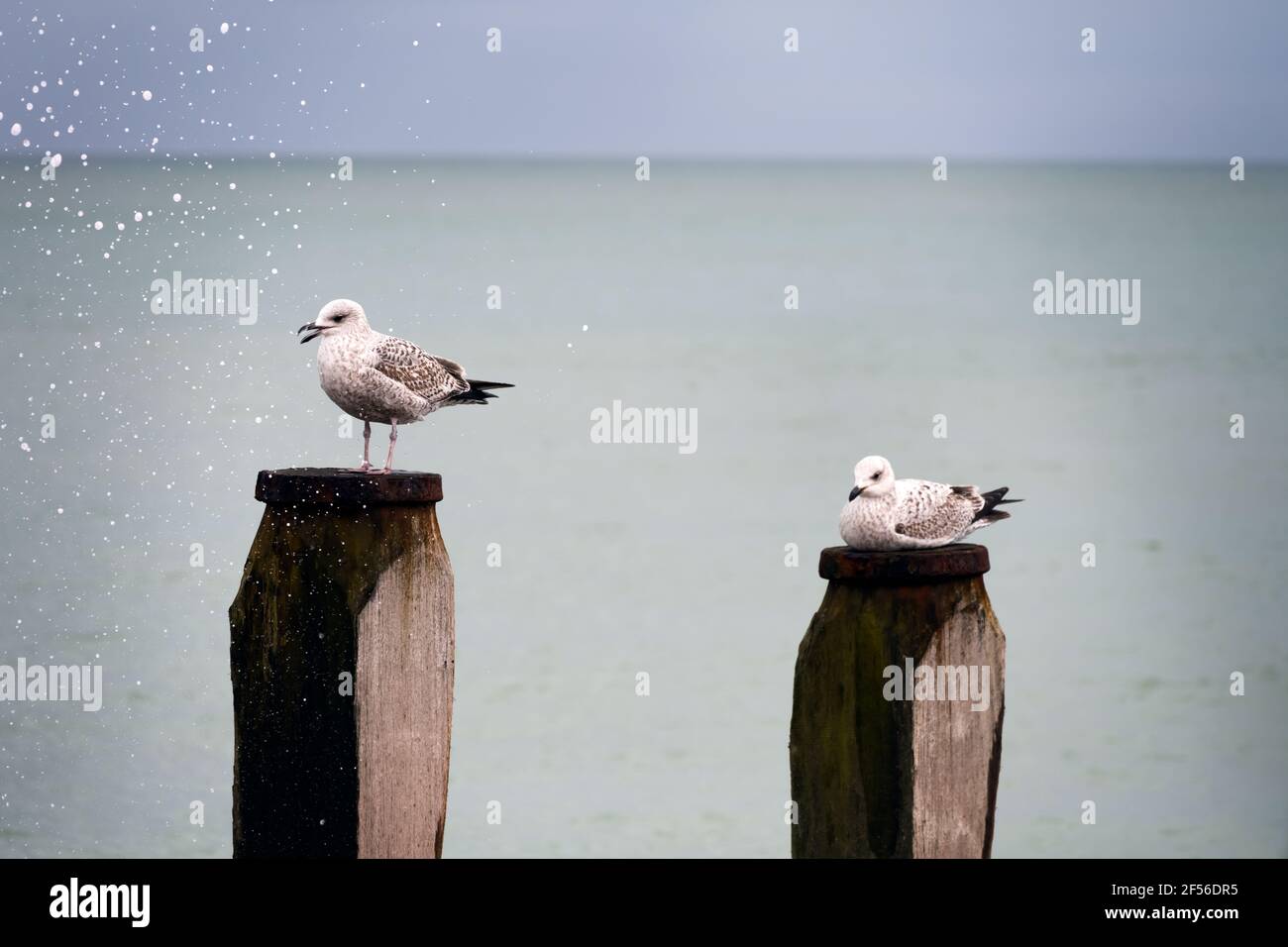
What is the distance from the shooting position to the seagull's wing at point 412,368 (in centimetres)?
644

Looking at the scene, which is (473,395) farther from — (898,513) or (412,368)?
(898,513)

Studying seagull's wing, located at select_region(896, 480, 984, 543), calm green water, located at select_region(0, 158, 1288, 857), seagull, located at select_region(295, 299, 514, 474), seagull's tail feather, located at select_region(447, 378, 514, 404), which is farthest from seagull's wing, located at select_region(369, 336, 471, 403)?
calm green water, located at select_region(0, 158, 1288, 857)

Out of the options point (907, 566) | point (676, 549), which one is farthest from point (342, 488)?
point (676, 549)

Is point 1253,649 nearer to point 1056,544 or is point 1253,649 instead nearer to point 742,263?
point 1056,544

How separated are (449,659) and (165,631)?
27.9 feet

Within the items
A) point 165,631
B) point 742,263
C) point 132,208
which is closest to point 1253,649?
point 165,631

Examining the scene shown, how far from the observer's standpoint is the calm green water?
1102 centimetres

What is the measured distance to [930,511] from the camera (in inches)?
235

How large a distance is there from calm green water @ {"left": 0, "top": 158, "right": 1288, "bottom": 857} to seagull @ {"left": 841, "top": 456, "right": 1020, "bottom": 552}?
15.5 feet

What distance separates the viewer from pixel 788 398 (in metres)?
29.8

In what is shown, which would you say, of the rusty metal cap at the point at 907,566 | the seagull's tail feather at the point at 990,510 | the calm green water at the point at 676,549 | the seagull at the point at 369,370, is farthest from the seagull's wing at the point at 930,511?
the calm green water at the point at 676,549

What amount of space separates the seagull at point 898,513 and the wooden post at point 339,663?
4.38 feet

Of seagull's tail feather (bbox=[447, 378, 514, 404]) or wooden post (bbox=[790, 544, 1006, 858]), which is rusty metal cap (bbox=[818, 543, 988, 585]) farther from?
seagull's tail feather (bbox=[447, 378, 514, 404])

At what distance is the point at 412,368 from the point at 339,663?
153cm
